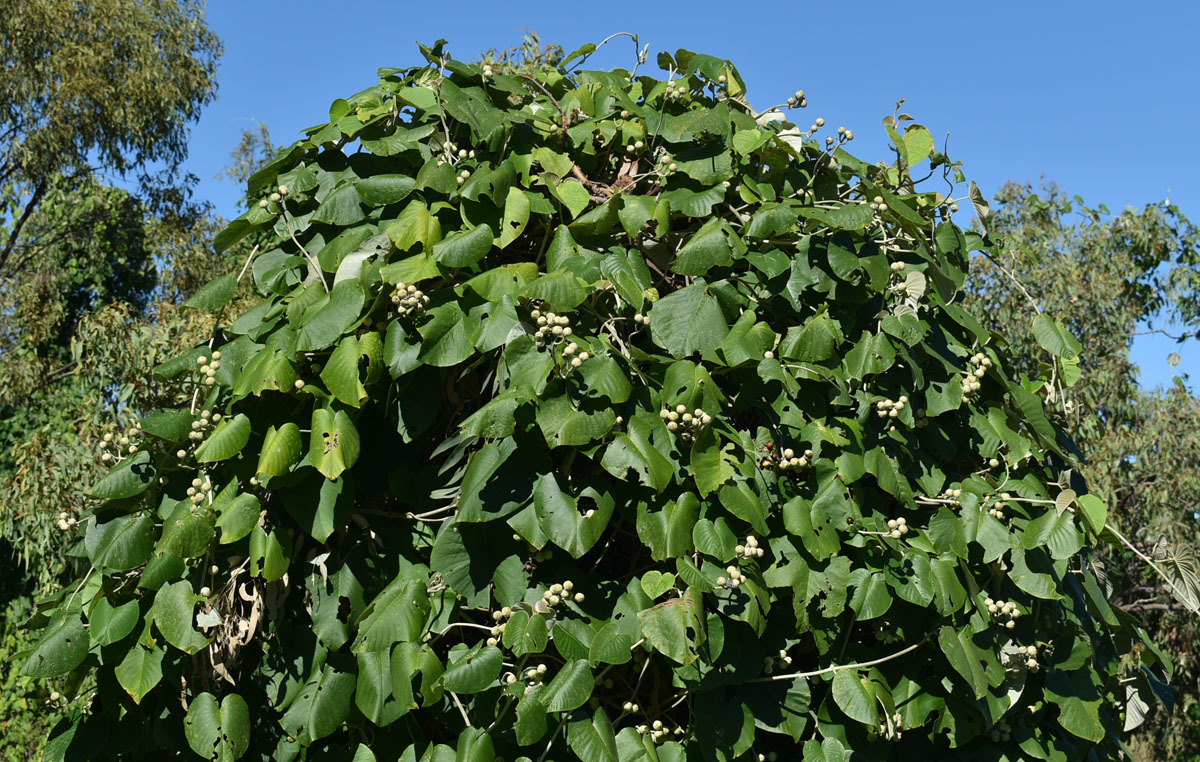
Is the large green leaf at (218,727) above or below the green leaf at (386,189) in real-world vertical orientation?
below

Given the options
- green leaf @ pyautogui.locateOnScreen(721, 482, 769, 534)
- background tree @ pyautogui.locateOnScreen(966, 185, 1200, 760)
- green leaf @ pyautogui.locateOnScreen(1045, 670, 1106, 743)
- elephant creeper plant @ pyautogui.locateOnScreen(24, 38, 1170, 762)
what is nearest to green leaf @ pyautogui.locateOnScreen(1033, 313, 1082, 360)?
elephant creeper plant @ pyautogui.locateOnScreen(24, 38, 1170, 762)

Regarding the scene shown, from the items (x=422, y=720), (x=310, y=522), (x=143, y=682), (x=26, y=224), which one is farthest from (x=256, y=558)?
(x=26, y=224)

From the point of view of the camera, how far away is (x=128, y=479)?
6.32ft

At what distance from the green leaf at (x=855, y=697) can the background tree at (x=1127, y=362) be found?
25.1 feet

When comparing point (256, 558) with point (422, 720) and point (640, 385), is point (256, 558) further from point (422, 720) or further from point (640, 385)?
point (640, 385)

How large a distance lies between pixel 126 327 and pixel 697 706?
6.74m

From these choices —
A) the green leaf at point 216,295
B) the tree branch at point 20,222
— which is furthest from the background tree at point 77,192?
the green leaf at point 216,295

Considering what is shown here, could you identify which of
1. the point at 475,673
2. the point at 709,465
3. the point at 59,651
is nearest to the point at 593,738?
the point at 475,673

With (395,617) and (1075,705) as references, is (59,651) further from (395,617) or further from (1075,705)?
(1075,705)

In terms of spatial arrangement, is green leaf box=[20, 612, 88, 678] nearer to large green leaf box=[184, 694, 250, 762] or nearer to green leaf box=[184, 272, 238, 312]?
large green leaf box=[184, 694, 250, 762]

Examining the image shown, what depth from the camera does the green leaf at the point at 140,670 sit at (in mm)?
1811

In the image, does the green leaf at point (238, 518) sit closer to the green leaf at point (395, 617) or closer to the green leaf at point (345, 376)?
the green leaf at point (345, 376)

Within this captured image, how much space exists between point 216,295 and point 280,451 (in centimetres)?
55

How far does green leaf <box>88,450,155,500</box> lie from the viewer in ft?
6.24
